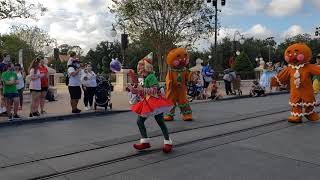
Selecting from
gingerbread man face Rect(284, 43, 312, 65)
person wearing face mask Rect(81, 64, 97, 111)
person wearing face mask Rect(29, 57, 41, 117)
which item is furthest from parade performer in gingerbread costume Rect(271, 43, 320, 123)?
person wearing face mask Rect(29, 57, 41, 117)

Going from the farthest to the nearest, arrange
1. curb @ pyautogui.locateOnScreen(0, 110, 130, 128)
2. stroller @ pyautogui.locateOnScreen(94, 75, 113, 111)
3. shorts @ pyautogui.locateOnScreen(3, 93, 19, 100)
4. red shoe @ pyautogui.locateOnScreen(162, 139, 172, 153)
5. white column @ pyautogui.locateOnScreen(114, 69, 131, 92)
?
white column @ pyautogui.locateOnScreen(114, 69, 131, 92) < stroller @ pyautogui.locateOnScreen(94, 75, 113, 111) < shorts @ pyautogui.locateOnScreen(3, 93, 19, 100) < curb @ pyautogui.locateOnScreen(0, 110, 130, 128) < red shoe @ pyautogui.locateOnScreen(162, 139, 172, 153)

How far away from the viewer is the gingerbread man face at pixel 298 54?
9.91 meters

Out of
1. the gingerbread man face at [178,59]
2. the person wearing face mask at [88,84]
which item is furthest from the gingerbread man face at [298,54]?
the person wearing face mask at [88,84]

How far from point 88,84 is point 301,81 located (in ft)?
20.7

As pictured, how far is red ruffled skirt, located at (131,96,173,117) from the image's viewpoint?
21.7ft

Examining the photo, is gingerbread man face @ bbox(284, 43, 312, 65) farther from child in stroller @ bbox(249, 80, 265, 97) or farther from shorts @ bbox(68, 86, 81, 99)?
child in stroller @ bbox(249, 80, 265, 97)

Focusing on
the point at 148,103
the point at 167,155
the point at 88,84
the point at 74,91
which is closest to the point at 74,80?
the point at 74,91

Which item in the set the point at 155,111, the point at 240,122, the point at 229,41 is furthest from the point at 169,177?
the point at 229,41

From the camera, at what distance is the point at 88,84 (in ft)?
40.9

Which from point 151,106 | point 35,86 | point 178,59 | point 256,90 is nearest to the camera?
point 151,106

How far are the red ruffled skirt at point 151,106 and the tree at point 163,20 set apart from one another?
902 inches

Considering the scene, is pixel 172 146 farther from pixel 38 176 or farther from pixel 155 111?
pixel 38 176

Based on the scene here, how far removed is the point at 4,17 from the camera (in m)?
19.6

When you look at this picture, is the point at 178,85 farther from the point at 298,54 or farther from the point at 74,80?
the point at 74,80
